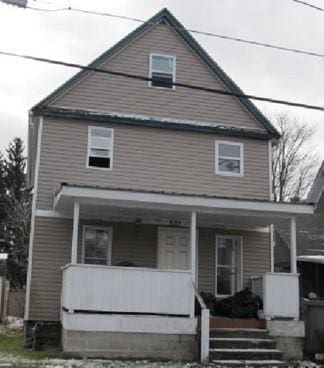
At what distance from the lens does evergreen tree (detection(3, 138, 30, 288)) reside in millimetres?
33781

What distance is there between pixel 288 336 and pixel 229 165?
5576 millimetres

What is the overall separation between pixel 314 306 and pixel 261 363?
3075 millimetres

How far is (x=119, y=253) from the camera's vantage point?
1647 centimetres

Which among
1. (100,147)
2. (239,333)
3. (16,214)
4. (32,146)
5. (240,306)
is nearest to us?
(239,333)

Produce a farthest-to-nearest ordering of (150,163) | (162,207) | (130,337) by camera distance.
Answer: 1. (150,163)
2. (162,207)
3. (130,337)

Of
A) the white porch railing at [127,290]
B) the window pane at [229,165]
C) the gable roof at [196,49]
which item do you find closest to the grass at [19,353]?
the white porch railing at [127,290]

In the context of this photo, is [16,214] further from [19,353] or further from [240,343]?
[240,343]

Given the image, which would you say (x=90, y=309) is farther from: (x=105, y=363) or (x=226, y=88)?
(x=226, y=88)

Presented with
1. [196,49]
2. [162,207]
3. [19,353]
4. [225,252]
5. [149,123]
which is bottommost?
[19,353]

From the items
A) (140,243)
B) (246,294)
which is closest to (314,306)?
(246,294)

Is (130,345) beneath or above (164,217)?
beneath

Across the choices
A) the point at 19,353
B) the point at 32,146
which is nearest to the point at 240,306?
the point at 19,353

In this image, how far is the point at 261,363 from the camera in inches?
504

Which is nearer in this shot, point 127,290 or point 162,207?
point 127,290
